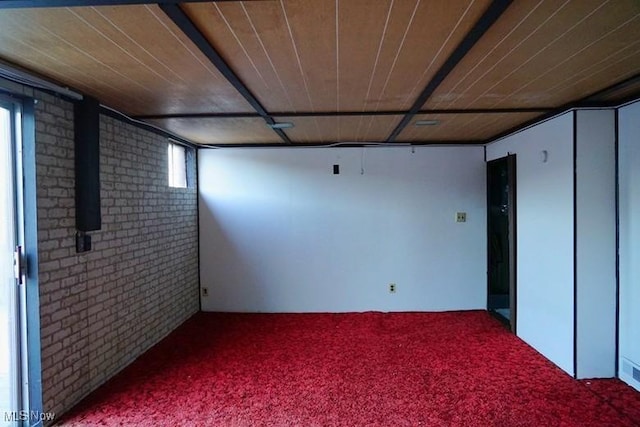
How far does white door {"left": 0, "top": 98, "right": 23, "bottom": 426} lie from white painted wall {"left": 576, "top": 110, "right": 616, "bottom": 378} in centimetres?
418

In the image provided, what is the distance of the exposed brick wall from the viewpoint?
2326 mm

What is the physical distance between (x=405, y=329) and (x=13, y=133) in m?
3.97

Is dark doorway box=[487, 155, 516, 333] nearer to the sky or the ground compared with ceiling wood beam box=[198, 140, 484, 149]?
nearer to the ground

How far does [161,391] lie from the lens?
275 centimetres

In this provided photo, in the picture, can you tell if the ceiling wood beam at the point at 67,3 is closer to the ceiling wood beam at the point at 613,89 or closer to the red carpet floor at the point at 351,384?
the red carpet floor at the point at 351,384

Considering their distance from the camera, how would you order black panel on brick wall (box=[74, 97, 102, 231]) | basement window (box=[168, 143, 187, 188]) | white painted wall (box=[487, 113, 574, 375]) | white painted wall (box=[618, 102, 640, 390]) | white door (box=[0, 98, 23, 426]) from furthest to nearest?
basement window (box=[168, 143, 187, 188]), white painted wall (box=[487, 113, 574, 375]), white painted wall (box=[618, 102, 640, 390]), black panel on brick wall (box=[74, 97, 102, 231]), white door (box=[0, 98, 23, 426])

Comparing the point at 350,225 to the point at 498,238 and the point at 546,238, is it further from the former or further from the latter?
the point at 546,238

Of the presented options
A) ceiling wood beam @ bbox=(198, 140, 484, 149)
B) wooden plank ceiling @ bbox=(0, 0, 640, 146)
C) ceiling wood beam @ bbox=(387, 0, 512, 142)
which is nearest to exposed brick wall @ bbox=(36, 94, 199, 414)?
wooden plank ceiling @ bbox=(0, 0, 640, 146)

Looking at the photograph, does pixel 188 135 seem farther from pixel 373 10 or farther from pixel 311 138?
pixel 373 10

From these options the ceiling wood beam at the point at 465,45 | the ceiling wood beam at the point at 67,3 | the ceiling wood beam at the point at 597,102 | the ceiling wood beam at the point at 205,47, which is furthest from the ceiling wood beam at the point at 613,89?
the ceiling wood beam at the point at 67,3

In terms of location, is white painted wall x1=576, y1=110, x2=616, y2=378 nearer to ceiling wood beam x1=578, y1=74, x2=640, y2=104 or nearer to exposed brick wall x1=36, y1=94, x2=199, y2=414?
ceiling wood beam x1=578, y1=74, x2=640, y2=104

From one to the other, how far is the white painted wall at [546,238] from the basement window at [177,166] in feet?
13.2

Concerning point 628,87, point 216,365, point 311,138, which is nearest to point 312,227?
point 311,138

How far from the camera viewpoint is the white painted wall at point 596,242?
284 centimetres
